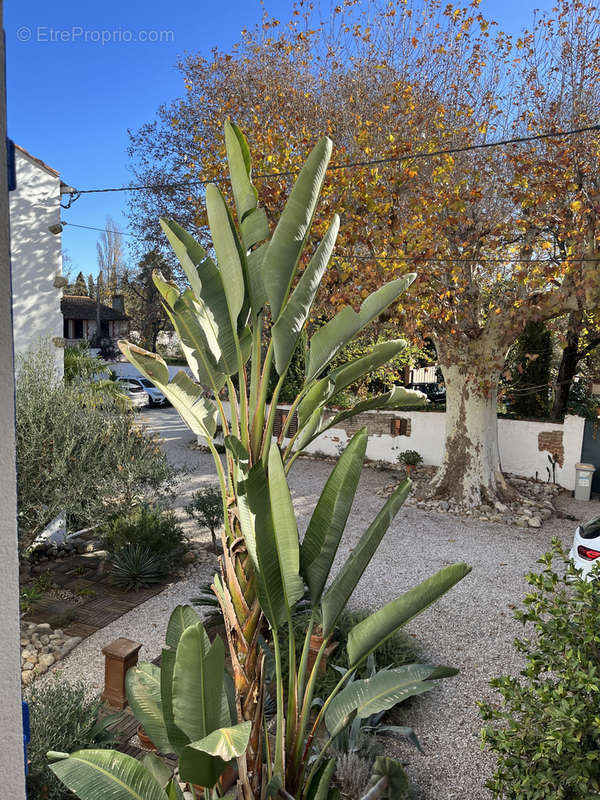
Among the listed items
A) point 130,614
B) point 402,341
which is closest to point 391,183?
point 402,341

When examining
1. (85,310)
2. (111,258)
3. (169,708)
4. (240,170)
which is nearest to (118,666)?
(169,708)

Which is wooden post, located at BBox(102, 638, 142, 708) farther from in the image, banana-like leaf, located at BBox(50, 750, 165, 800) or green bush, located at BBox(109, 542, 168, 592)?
green bush, located at BBox(109, 542, 168, 592)

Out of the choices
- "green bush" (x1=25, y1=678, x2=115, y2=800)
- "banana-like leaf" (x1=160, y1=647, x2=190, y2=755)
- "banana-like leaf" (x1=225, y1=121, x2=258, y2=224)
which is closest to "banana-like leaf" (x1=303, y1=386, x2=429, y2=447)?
"banana-like leaf" (x1=225, y1=121, x2=258, y2=224)

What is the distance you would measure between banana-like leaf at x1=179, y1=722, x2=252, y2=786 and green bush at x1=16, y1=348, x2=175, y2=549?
4.80 meters

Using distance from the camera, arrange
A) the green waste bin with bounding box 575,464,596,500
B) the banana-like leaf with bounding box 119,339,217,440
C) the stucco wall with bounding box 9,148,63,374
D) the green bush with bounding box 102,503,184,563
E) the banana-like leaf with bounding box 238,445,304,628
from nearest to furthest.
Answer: the banana-like leaf with bounding box 238,445,304,628 < the banana-like leaf with bounding box 119,339,217,440 < the green bush with bounding box 102,503,184,563 < the stucco wall with bounding box 9,148,63,374 < the green waste bin with bounding box 575,464,596,500

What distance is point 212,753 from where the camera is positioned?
2.14 metres

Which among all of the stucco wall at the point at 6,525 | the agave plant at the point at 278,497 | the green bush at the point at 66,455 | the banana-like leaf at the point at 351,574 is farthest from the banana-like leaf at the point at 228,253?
the green bush at the point at 66,455

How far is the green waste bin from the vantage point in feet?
38.4

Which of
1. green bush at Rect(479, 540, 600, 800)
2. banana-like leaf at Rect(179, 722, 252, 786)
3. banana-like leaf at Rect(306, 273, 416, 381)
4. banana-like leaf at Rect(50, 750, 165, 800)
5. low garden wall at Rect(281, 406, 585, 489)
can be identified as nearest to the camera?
banana-like leaf at Rect(179, 722, 252, 786)

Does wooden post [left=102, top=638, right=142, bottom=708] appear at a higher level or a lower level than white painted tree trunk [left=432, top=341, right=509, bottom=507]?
lower

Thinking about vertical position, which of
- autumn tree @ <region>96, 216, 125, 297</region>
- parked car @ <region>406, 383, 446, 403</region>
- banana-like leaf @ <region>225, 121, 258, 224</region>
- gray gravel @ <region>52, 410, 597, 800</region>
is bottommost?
gray gravel @ <region>52, 410, 597, 800</region>

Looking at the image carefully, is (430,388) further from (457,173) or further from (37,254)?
(37,254)

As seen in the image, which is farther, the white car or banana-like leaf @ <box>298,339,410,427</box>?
the white car

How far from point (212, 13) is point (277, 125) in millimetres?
4870
